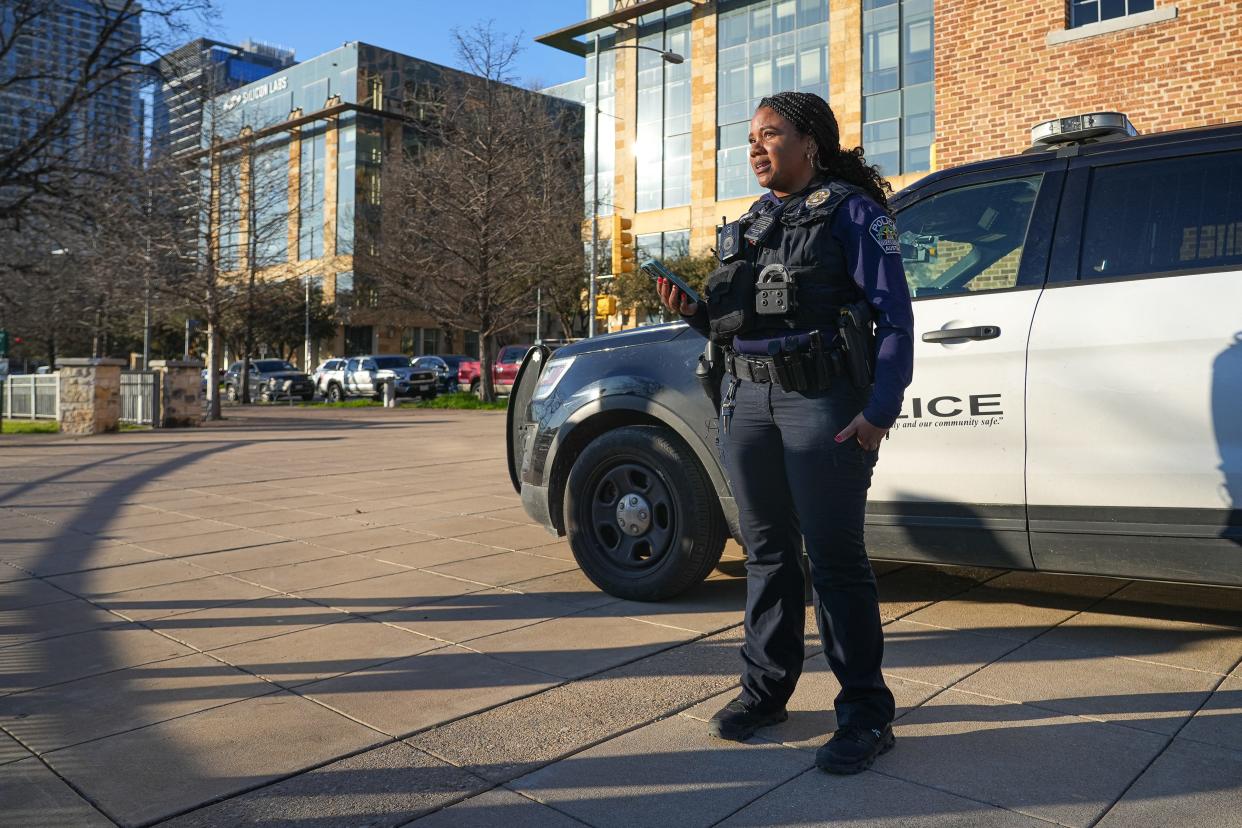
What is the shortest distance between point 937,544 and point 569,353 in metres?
2.02

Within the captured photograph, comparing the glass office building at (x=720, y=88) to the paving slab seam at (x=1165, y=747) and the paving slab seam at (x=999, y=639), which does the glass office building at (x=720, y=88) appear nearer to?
the paving slab seam at (x=999, y=639)

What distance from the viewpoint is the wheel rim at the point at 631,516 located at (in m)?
4.46

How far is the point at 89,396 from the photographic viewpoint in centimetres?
1739

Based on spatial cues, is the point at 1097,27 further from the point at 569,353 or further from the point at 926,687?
the point at 926,687

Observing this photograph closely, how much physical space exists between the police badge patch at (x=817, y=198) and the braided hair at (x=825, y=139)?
0.16 meters

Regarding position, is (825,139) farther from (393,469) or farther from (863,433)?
(393,469)

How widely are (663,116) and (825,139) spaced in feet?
146

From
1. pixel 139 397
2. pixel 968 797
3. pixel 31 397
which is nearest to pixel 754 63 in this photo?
pixel 139 397

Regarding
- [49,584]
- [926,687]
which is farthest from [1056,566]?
[49,584]

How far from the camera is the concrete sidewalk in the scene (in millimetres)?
2555

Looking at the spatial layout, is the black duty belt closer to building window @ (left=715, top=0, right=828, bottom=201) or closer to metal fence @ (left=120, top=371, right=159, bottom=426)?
metal fence @ (left=120, top=371, right=159, bottom=426)

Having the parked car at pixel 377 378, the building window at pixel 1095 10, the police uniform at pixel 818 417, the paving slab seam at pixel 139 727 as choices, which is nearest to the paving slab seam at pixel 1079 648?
the police uniform at pixel 818 417

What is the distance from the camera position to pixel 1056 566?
3.68 metres

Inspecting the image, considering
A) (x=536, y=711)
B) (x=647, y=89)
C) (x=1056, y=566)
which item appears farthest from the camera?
(x=647, y=89)
